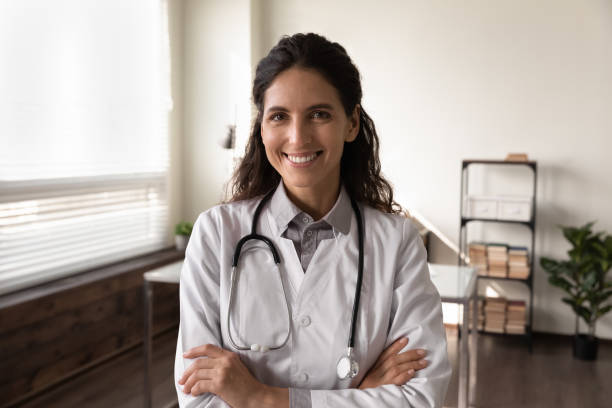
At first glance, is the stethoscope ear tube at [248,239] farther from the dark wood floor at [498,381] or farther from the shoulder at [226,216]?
the dark wood floor at [498,381]

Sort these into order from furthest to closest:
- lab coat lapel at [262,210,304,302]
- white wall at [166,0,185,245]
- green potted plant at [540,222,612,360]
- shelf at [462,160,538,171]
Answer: white wall at [166,0,185,245] → shelf at [462,160,538,171] → green potted plant at [540,222,612,360] → lab coat lapel at [262,210,304,302]

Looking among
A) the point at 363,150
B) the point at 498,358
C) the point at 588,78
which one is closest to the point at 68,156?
the point at 363,150

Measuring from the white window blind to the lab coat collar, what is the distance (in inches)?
90.1

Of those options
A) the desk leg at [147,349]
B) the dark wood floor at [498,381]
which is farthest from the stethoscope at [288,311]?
the dark wood floor at [498,381]

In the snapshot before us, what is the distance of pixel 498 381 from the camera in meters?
3.58

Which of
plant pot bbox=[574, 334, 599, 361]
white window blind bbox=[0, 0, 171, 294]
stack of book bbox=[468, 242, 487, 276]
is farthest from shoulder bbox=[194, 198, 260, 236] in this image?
plant pot bbox=[574, 334, 599, 361]

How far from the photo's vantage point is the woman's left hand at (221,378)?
1197 mm

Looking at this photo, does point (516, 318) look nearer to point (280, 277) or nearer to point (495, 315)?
point (495, 315)

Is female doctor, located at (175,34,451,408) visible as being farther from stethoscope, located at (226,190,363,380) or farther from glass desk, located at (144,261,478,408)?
glass desk, located at (144,261,478,408)

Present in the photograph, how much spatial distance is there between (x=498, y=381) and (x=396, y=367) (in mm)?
2677

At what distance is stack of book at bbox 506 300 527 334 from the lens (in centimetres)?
421

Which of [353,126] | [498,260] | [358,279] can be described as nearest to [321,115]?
[353,126]

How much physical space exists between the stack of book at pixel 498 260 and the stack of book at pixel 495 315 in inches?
9.3

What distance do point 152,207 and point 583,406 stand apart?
130 inches
